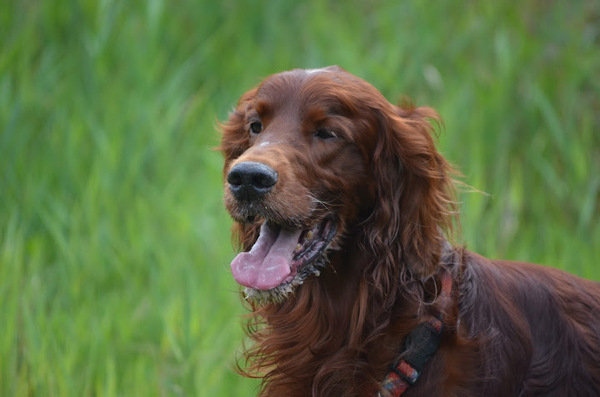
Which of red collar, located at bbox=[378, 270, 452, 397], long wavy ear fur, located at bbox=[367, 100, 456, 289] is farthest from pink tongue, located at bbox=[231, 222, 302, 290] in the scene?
red collar, located at bbox=[378, 270, 452, 397]

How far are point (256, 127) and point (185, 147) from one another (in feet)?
8.30

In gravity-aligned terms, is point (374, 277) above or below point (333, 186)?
below

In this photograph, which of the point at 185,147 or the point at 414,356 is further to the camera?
the point at 185,147

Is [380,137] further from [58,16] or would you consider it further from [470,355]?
[58,16]

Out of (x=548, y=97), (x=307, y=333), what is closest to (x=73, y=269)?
(x=307, y=333)

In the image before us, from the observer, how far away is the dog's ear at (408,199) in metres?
2.89

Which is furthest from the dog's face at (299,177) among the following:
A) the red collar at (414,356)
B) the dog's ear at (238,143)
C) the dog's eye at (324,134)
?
the red collar at (414,356)

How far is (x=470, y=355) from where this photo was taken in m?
2.75

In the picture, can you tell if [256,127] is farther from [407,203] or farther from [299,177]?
[407,203]

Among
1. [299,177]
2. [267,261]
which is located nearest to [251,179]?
[299,177]

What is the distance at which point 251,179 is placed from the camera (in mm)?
2672

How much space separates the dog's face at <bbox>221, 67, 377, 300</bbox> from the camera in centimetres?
270

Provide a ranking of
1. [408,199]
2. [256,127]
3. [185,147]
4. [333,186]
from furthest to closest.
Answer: [185,147], [256,127], [408,199], [333,186]

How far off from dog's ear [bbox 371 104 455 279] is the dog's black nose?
0.48 meters
